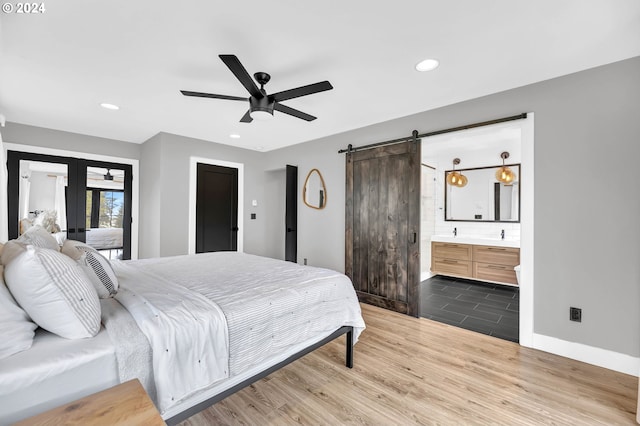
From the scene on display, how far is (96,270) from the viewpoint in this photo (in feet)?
5.53

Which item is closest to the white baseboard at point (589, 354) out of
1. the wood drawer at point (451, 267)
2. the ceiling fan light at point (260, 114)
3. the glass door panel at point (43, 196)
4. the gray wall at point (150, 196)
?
the wood drawer at point (451, 267)

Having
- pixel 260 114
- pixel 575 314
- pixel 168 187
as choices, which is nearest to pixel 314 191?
pixel 168 187

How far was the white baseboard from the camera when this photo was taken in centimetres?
218

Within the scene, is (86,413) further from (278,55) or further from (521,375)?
(521,375)

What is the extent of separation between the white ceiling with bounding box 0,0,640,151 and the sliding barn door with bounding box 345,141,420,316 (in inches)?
30.0

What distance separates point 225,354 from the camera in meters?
1.43

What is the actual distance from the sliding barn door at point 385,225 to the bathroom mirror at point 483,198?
2503 mm

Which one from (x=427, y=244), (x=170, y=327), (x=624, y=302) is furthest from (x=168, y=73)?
(x=427, y=244)

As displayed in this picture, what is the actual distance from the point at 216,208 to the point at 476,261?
4.65m

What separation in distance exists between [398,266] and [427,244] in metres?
2.06

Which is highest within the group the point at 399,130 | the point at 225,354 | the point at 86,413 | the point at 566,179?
the point at 399,130

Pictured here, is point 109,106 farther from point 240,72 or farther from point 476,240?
point 476,240

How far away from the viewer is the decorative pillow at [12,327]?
0.98 meters

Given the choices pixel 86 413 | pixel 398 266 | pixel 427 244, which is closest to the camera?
pixel 86 413
